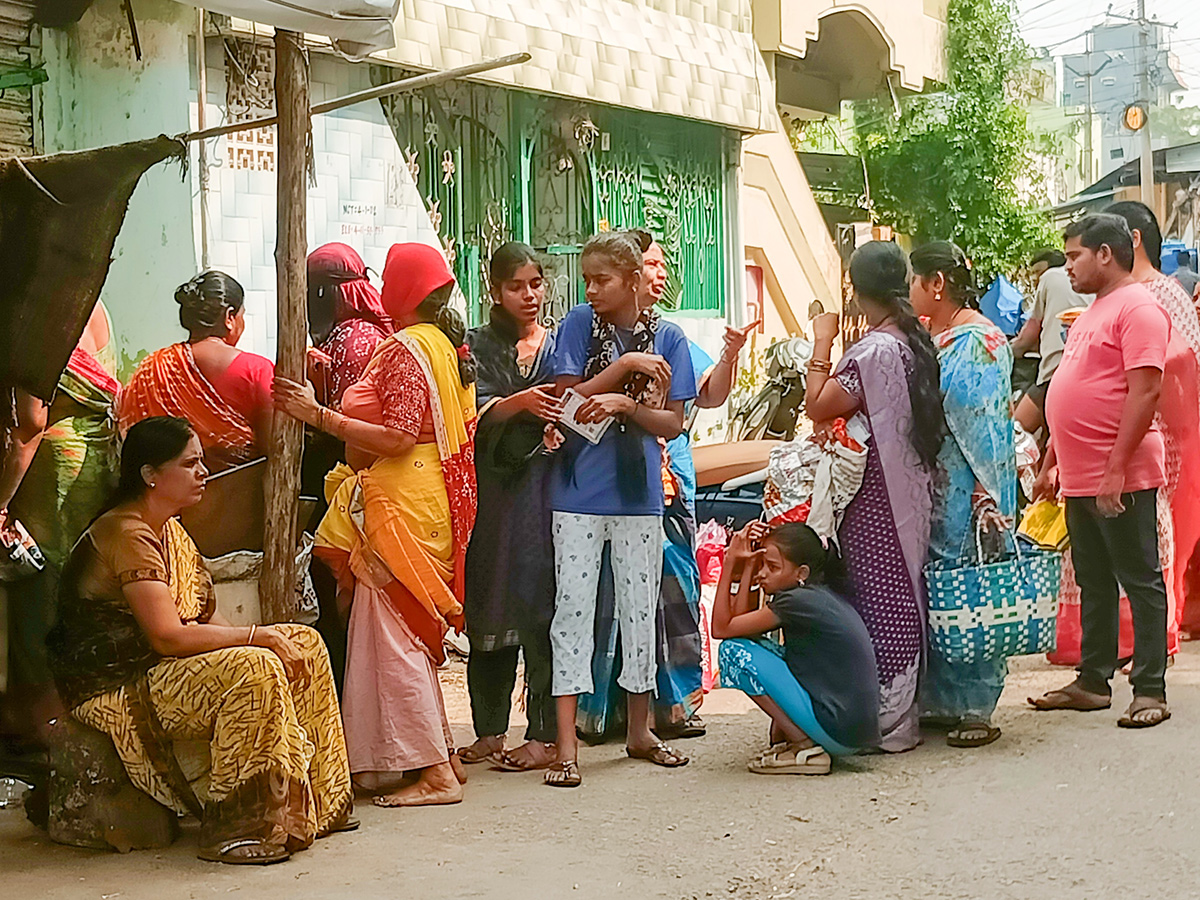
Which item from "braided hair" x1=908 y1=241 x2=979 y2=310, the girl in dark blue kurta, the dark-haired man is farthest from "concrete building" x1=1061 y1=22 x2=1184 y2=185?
the girl in dark blue kurta

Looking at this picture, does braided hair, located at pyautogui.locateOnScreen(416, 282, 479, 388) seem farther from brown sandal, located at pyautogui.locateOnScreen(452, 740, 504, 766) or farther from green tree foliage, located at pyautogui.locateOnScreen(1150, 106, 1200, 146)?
green tree foliage, located at pyautogui.locateOnScreen(1150, 106, 1200, 146)

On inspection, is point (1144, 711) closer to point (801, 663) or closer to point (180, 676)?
point (801, 663)

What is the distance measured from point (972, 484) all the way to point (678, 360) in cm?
126

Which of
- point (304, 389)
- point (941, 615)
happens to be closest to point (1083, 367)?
point (941, 615)

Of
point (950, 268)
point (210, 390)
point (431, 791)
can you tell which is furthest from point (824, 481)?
point (210, 390)

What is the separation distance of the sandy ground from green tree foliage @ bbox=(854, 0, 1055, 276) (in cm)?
1497

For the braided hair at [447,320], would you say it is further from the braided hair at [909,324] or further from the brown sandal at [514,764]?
the braided hair at [909,324]

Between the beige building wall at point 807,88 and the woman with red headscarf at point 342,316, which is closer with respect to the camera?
the woman with red headscarf at point 342,316

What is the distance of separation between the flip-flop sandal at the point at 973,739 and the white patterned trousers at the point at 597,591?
119 centimetres

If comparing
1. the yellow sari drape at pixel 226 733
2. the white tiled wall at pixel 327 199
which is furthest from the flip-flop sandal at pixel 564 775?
the white tiled wall at pixel 327 199

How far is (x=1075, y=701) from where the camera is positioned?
21.3ft

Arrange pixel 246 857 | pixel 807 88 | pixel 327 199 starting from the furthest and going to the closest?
pixel 807 88 → pixel 327 199 → pixel 246 857

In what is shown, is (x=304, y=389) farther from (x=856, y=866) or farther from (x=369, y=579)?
(x=856, y=866)

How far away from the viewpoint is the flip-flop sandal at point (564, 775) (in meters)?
5.43
